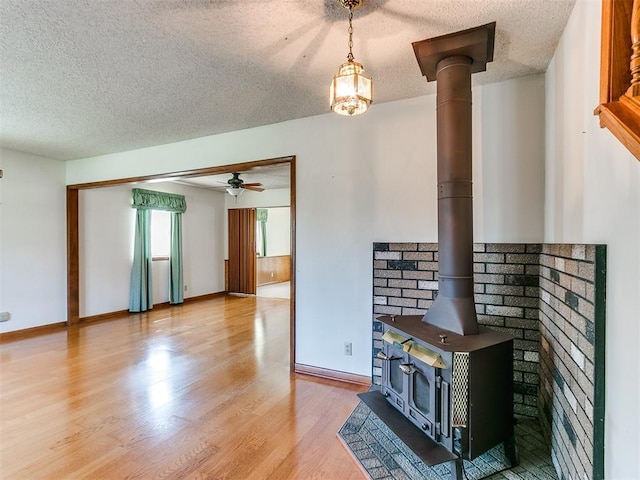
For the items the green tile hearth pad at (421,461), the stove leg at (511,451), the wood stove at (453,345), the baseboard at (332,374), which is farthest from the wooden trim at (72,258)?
the stove leg at (511,451)

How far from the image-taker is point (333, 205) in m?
3.01

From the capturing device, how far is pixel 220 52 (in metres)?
2.05

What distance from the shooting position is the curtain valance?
5707 mm

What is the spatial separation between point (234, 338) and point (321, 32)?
353 centimetres

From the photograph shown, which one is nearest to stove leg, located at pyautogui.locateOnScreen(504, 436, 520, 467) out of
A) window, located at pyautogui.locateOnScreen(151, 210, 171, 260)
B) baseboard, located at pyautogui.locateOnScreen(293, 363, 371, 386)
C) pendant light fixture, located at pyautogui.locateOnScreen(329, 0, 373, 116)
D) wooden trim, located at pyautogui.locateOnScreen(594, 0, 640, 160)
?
baseboard, located at pyautogui.locateOnScreen(293, 363, 371, 386)

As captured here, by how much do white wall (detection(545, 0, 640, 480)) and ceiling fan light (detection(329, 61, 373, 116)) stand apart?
92cm

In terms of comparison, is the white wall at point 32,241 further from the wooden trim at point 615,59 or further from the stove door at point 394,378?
the wooden trim at point 615,59

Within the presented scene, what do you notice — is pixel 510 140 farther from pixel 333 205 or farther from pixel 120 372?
pixel 120 372

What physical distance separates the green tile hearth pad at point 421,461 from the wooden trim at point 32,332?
4.46 m

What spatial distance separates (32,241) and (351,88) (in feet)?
16.5

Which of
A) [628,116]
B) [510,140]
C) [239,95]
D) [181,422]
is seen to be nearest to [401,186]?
[510,140]

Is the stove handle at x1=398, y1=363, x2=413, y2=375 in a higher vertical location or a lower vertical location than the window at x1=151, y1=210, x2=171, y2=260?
lower

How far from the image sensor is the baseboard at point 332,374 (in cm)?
286

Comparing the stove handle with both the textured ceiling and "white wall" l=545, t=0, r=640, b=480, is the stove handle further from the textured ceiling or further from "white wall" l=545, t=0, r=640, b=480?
the textured ceiling
